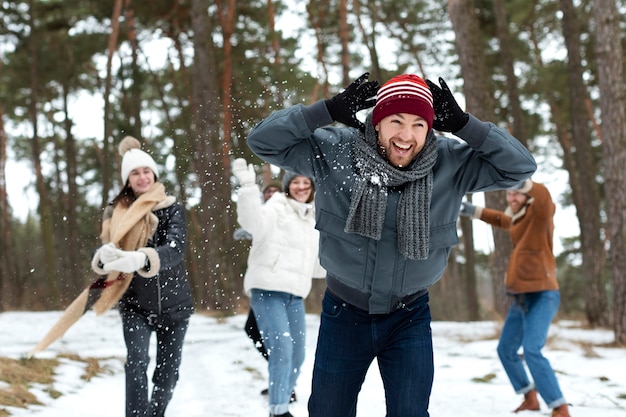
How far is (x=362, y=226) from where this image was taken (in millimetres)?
2643

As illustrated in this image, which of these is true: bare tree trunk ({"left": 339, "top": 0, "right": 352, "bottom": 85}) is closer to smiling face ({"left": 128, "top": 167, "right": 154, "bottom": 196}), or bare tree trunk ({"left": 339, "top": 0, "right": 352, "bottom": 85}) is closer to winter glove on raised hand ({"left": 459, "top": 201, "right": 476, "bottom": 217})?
winter glove on raised hand ({"left": 459, "top": 201, "right": 476, "bottom": 217})

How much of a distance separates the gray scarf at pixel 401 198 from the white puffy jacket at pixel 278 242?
2.28 meters

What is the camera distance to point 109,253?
156 inches

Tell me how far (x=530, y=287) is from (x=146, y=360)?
3.15 meters

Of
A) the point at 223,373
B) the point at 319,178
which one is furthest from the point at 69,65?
the point at 319,178

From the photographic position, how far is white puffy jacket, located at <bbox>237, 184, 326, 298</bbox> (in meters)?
5.01

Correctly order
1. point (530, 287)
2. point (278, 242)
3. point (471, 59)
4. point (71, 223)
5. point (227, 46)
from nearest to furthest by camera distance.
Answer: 1. point (278, 242)
2. point (530, 287)
3. point (471, 59)
4. point (227, 46)
5. point (71, 223)

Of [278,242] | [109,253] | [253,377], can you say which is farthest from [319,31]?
[109,253]

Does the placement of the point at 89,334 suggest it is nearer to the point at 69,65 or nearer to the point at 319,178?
the point at 319,178

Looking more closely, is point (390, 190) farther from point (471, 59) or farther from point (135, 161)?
point (471, 59)

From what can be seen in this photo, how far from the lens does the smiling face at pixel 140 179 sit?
4.50 meters

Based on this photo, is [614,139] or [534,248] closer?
[534,248]

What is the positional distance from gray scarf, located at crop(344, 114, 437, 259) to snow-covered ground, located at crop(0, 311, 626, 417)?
10.5ft

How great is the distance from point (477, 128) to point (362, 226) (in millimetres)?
604
